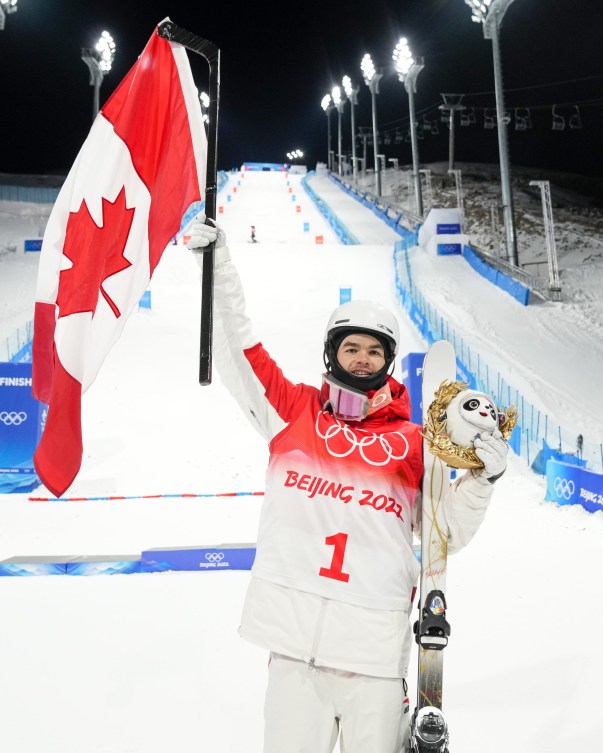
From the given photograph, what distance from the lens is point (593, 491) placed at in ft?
22.9

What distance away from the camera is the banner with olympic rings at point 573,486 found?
6953 mm

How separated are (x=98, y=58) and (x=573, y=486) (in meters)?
28.6

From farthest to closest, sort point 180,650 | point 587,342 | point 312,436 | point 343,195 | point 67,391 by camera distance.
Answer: point 343,195, point 587,342, point 180,650, point 67,391, point 312,436

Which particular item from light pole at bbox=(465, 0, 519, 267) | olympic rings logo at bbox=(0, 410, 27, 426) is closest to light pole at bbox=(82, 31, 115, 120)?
light pole at bbox=(465, 0, 519, 267)

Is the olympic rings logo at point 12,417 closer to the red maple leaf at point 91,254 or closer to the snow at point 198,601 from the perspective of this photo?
the snow at point 198,601

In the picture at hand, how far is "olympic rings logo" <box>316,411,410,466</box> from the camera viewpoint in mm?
2176

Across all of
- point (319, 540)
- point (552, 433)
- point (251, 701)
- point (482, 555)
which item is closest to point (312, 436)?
point (319, 540)

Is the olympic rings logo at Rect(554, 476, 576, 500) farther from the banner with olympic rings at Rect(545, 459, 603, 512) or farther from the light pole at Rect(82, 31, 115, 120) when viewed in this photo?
the light pole at Rect(82, 31, 115, 120)

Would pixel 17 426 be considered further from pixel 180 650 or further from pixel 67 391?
pixel 67 391

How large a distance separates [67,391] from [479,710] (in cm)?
272

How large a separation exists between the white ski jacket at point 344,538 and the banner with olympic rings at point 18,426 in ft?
23.0

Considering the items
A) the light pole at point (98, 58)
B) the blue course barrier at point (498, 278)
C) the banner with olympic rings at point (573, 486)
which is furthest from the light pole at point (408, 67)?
the banner with olympic rings at point (573, 486)

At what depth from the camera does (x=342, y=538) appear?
2078mm

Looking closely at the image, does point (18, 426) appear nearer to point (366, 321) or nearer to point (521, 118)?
point (366, 321)
